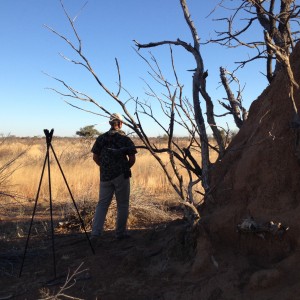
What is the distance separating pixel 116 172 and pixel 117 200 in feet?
1.30

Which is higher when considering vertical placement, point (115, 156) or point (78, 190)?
point (115, 156)

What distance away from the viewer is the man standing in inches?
229

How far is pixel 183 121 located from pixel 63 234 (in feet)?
10.0

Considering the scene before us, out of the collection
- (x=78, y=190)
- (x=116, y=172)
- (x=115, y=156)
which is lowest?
(x=78, y=190)

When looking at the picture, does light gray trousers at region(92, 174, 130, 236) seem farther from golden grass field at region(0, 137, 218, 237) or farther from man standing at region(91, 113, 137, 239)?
golden grass field at region(0, 137, 218, 237)

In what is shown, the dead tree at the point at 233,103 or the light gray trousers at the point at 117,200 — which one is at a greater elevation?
the dead tree at the point at 233,103

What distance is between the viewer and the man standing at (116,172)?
5.82 metres

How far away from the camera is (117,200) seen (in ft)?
19.5

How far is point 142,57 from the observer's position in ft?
13.3

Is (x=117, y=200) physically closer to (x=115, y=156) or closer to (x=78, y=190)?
(x=115, y=156)

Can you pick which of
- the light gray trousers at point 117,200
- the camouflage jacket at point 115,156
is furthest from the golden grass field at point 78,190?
the camouflage jacket at point 115,156

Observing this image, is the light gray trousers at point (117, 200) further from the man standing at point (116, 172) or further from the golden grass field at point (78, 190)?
the golden grass field at point (78, 190)

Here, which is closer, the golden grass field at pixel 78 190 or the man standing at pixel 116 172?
the man standing at pixel 116 172

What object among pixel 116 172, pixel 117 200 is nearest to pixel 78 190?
pixel 117 200
